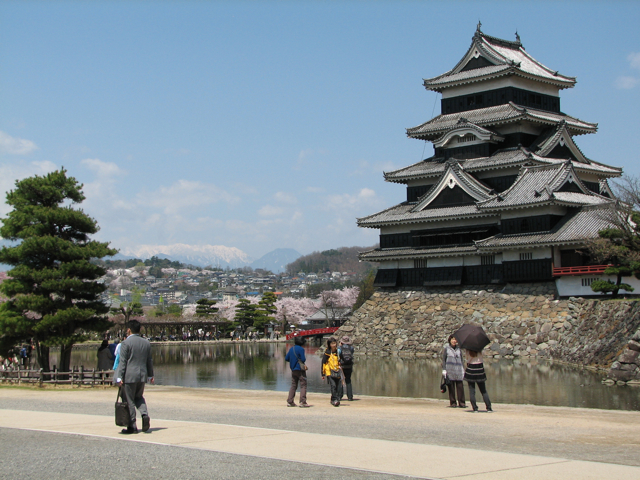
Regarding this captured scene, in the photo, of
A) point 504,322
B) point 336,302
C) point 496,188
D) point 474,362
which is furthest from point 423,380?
point 336,302

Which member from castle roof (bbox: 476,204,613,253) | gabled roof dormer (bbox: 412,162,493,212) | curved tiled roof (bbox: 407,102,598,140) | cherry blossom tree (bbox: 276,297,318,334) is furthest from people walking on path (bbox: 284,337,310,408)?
cherry blossom tree (bbox: 276,297,318,334)

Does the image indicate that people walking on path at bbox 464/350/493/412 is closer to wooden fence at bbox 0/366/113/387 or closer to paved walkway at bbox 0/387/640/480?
paved walkway at bbox 0/387/640/480

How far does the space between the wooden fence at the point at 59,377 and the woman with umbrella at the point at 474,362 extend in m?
14.3

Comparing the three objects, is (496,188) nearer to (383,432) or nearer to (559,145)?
(559,145)

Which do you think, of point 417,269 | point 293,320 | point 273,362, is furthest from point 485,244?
point 293,320

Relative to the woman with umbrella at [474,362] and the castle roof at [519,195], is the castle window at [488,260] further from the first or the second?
the woman with umbrella at [474,362]

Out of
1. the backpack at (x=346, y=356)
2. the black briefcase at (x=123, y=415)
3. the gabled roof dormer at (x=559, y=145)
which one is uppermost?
the gabled roof dormer at (x=559, y=145)

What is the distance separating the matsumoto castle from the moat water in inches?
295

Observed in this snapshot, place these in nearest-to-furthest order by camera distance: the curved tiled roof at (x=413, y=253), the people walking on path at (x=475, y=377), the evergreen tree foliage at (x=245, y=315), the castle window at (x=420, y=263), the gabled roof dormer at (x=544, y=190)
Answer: the people walking on path at (x=475, y=377)
the gabled roof dormer at (x=544, y=190)
the curved tiled roof at (x=413, y=253)
the castle window at (x=420, y=263)
the evergreen tree foliage at (x=245, y=315)

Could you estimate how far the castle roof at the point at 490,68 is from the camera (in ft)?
165

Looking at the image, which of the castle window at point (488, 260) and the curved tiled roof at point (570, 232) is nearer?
the curved tiled roof at point (570, 232)

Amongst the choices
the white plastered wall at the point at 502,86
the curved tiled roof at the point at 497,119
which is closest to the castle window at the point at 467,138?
the curved tiled roof at the point at 497,119

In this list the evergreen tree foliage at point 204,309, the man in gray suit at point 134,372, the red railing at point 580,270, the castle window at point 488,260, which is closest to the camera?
the man in gray suit at point 134,372

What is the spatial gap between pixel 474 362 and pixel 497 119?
34.4 metres
